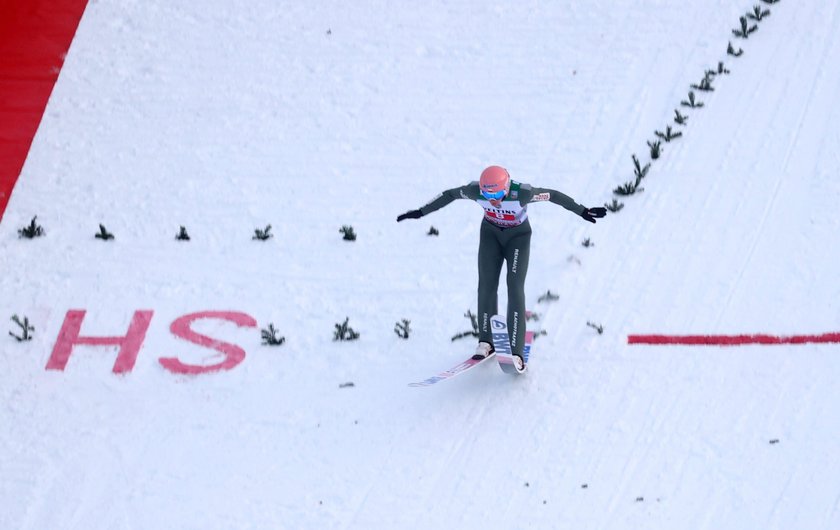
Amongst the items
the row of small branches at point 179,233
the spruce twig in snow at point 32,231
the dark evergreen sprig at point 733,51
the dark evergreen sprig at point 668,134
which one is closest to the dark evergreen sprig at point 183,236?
the row of small branches at point 179,233

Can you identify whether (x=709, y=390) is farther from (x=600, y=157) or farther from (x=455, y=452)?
(x=600, y=157)

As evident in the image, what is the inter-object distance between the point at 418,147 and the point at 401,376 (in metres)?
3.17

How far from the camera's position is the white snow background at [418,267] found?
8.58 m

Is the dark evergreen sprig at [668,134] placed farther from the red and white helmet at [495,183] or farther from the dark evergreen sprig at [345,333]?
the dark evergreen sprig at [345,333]

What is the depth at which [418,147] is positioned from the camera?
12.0 m

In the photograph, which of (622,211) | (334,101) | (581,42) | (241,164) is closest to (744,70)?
(581,42)

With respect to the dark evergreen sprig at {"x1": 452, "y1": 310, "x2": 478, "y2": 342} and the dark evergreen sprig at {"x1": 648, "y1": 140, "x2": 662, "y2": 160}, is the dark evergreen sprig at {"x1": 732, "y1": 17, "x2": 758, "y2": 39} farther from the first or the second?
the dark evergreen sprig at {"x1": 452, "y1": 310, "x2": 478, "y2": 342}

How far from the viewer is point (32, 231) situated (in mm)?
11078

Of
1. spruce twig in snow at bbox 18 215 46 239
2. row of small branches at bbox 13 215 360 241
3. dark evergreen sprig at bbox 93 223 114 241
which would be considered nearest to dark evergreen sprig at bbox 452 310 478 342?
row of small branches at bbox 13 215 360 241

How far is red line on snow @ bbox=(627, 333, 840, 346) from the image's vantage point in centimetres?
930

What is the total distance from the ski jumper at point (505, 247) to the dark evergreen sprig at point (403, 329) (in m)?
0.83

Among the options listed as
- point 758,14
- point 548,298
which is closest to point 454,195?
point 548,298

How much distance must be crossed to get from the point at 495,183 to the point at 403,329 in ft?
6.04

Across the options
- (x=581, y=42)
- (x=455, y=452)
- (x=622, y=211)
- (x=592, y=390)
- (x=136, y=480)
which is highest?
(x=581, y=42)
